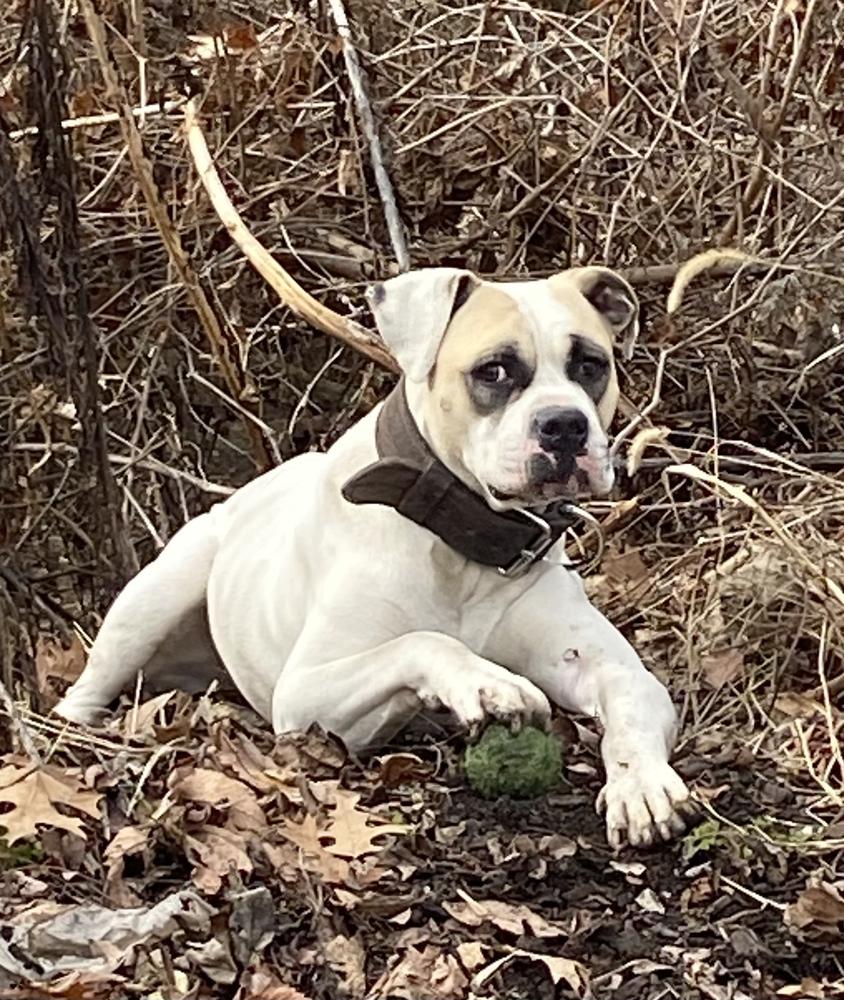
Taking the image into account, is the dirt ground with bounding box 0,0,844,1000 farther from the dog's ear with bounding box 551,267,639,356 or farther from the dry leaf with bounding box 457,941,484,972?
the dog's ear with bounding box 551,267,639,356

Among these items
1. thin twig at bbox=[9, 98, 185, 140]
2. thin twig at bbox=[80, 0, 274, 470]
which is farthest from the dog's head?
thin twig at bbox=[9, 98, 185, 140]

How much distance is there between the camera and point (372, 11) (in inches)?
257

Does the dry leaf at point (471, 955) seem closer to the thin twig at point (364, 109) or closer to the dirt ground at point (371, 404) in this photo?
the dirt ground at point (371, 404)

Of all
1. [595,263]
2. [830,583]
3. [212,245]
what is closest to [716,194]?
[595,263]

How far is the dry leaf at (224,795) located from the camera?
354cm

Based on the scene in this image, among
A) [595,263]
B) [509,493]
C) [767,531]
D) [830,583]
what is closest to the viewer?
[509,493]

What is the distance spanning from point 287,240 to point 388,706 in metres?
2.76

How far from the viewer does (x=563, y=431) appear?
12.7 feet

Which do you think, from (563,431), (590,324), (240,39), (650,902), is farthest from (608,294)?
(240,39)

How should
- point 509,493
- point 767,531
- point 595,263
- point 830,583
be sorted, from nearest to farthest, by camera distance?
point 509,493
point 830,583
point 767,531
point 595,263

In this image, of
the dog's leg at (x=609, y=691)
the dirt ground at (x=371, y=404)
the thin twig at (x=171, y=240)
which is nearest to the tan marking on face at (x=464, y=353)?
the dog's leg at (x=609, y=691)

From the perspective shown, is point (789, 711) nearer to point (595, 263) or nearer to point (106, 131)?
point (595, 263)

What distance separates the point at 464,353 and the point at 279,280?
1.32 m

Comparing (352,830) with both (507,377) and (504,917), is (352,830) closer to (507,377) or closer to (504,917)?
(504,917)
